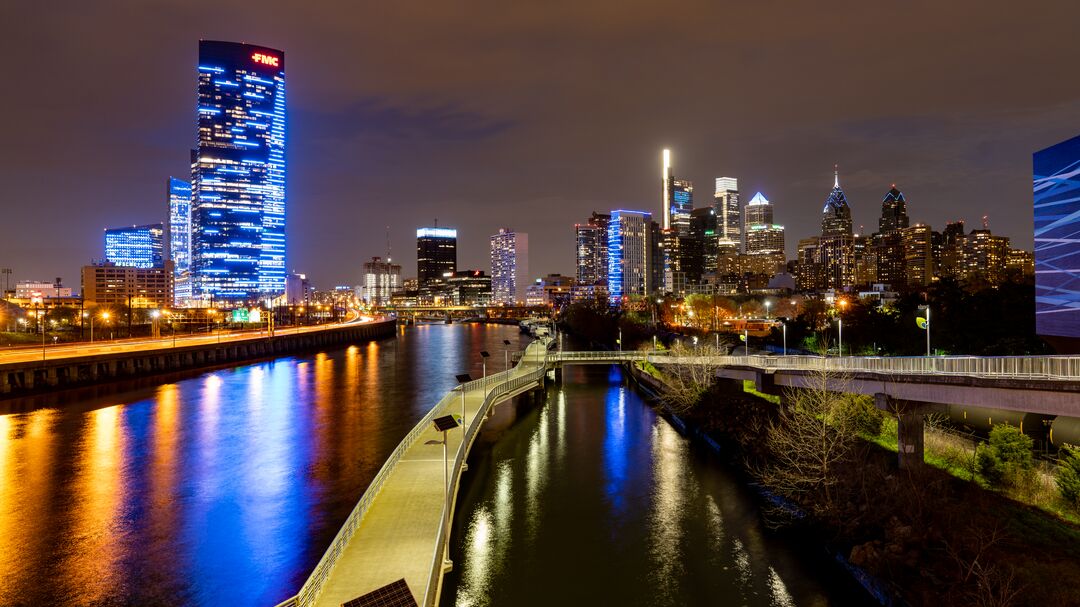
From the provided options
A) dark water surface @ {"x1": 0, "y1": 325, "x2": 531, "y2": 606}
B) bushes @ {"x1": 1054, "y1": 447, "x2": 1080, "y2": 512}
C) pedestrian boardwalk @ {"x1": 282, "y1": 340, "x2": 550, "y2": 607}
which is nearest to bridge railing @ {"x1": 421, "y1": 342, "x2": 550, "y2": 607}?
pedestrian boardwalk @ {"x1": 282, "y1": 340, "x2": 550, "y2": 607}

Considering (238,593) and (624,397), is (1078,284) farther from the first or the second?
(238,593)

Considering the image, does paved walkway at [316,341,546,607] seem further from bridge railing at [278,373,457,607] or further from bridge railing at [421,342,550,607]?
bridge railing at [421,342,550,607]

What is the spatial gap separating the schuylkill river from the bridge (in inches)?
96.2

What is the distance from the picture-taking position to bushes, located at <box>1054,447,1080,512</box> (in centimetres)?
2102

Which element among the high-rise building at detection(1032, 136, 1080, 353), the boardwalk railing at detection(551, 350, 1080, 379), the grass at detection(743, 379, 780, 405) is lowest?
the grass at detection(743, 379, 780, 405)

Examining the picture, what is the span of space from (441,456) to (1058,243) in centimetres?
3398

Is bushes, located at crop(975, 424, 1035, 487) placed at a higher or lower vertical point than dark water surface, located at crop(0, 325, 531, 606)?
higher

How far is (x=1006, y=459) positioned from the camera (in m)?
23.9

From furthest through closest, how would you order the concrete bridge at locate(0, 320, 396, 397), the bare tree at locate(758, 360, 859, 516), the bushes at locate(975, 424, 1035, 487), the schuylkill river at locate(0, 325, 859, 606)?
the concrete bridge at locate(0, 320, 396, 397)
the bare tree at locate(758, 360, 859, 516)
the bushes at locate(975, 424, 1035, 487)
the schuylkill river at locate(0, 325, 859, 606)

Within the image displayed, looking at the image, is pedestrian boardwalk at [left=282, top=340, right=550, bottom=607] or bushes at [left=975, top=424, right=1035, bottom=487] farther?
bushes at [left=975, top=424, right=1035, bottom=487]

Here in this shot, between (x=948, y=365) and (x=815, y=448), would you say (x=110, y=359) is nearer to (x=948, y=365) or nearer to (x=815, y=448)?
(x=815, y=448)

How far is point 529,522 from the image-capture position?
84.4ft

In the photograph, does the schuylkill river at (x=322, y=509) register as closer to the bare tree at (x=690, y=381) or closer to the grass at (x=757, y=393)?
the bare tree at (x=690, y=381)

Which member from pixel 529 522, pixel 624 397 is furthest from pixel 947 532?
pixel 624 397
